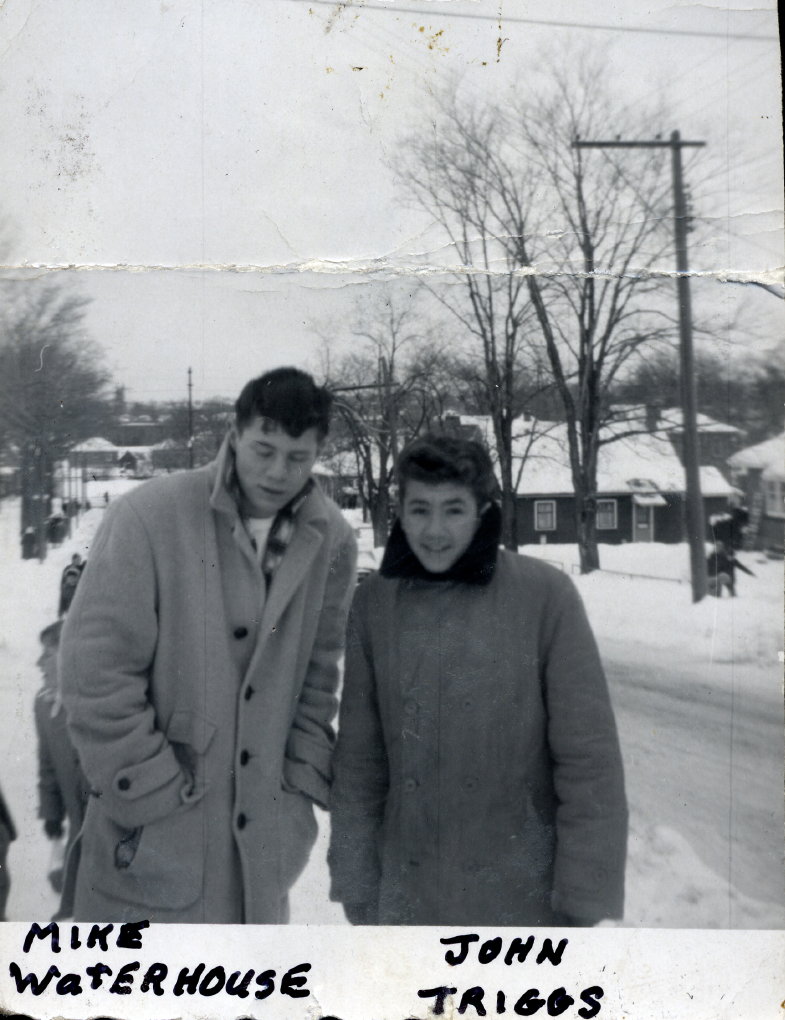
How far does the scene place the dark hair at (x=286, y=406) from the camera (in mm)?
2428

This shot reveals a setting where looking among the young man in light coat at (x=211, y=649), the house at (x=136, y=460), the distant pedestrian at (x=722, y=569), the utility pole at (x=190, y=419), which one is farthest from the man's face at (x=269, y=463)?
the distant pedestrian at (x=722, y=569)

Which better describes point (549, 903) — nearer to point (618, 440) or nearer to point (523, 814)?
point (523, 814)

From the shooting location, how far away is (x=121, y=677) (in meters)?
2.37

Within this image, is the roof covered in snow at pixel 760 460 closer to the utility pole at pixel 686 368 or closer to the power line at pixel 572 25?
the utility pole at pixel 686 368

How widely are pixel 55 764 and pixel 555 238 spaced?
1903 millimetres

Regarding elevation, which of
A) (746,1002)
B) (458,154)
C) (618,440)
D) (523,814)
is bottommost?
(746,1002)

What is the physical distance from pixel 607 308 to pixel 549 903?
1.58 metres

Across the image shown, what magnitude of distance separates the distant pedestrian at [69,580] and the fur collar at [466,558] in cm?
78

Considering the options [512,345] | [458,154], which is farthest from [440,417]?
[458,154]

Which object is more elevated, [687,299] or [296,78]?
[296,78]

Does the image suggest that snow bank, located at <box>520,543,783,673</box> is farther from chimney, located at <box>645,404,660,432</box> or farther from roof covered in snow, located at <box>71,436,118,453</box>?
roof covered in snow, located at <box>71,436,118,453</box>

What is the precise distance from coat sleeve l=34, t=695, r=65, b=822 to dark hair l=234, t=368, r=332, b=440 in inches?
36.0

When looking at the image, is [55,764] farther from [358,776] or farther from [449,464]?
[449,464]

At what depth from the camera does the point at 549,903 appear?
249cm
